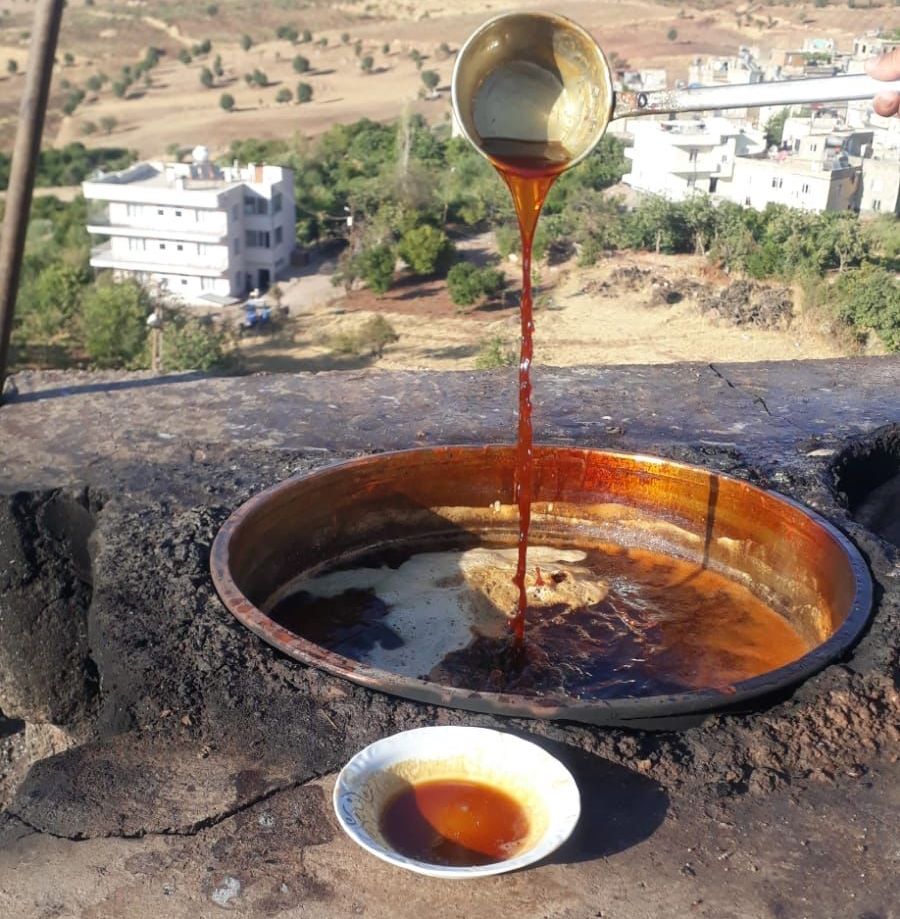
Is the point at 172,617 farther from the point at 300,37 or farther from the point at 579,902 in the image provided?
the point at 300,37

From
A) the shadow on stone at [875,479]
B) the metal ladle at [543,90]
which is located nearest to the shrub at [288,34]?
the shadow on stone at [875,479]

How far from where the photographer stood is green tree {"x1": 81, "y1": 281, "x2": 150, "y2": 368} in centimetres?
2039

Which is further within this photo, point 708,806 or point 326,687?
point 326,687

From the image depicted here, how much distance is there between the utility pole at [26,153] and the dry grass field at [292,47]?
115ft

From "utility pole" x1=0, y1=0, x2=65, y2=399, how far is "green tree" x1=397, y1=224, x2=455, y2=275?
19.7m

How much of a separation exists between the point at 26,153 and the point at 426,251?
1976 cm

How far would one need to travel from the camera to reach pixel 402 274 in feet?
84.7

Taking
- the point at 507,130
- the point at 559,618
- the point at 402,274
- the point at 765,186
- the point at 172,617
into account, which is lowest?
the point at 402,274

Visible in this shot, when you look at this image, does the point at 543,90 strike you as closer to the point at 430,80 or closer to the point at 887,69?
the point at 887,69

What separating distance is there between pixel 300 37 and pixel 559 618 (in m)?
→ 56.5

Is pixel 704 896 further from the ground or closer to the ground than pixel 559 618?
further from the ground

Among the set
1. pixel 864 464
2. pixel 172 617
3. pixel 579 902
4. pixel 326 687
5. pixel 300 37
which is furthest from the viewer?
pixel 300 37

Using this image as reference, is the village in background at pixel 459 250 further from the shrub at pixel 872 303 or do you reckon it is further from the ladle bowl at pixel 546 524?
the ladle bowl at pixel 546 524

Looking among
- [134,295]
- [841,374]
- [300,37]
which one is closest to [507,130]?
[841,374]
